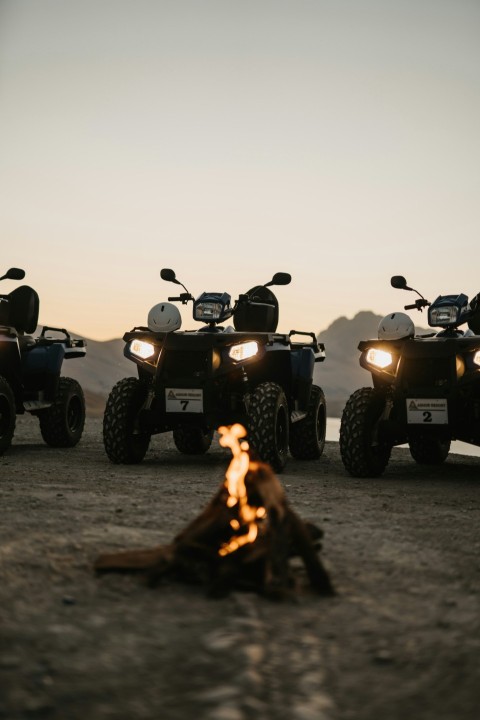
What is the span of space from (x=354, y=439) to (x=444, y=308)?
180 centimetres

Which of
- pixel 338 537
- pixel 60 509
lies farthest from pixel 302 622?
pixel 60 509

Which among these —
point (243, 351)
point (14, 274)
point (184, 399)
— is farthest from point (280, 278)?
point (14, 274)

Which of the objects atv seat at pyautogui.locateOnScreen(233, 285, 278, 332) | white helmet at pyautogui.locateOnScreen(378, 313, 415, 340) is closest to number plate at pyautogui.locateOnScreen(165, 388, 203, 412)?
atv seat at pyautogui.locateOnScreen(233, 285, 278, 332)

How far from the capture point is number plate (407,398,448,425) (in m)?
9.22

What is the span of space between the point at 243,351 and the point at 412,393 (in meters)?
1.88

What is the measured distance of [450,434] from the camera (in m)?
9.38

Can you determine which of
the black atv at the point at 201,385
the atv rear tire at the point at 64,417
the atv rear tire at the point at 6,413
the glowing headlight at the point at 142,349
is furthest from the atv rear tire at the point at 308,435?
the atv rear tire at the point at 6,413

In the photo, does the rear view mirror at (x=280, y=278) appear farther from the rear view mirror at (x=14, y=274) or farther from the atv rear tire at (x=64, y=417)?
the atv rear tire at (x=64, y=417)

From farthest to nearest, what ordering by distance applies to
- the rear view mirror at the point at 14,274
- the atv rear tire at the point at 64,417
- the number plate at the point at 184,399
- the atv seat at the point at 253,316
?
the atv rear tire at the point at 64,417 → the rear view mirror at the point at 14,274 → the atv seat at the point at 253,316 → the number plate at the point at 184,399

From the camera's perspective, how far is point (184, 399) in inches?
390

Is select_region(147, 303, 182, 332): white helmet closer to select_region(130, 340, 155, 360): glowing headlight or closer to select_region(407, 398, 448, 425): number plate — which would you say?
select_region(130, 340, 155, 360): glowing headlight

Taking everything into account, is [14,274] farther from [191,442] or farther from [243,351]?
[243,351]

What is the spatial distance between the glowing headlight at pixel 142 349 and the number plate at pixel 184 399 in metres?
0.53

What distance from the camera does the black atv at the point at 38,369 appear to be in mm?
12047
